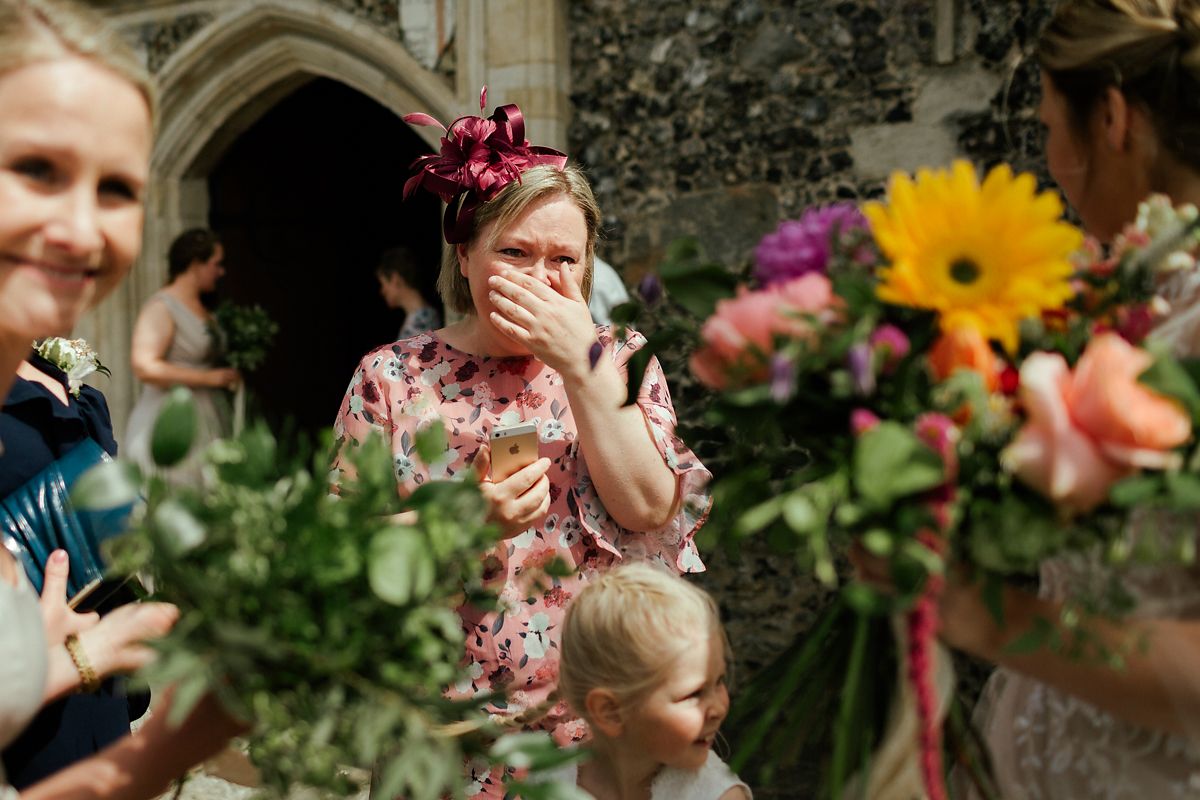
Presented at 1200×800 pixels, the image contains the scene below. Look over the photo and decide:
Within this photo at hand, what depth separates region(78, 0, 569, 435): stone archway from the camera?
5453 mm

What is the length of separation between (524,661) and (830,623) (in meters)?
0.93

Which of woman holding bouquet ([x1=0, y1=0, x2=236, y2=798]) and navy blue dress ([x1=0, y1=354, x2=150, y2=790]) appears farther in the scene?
navy blue dress ([x1=0, y1=354, x2=150, y2=790])

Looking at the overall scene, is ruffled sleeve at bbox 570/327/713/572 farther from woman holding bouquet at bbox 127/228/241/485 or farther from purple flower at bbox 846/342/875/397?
woman holding bouquet at bbox 127/228/241/485

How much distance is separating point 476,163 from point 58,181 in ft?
3.44

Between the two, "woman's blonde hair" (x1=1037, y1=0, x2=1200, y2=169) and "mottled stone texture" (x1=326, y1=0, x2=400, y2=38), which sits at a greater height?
"mottled stone texture" (x1=326, y1=0, x2=400, y2=38)

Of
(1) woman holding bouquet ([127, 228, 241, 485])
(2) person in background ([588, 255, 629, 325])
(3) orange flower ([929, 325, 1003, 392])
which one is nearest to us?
(3) orange flower ([929, 325, 1003, 392])

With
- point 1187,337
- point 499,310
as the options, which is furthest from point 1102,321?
point 499,310

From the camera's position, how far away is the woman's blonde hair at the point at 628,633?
167cm

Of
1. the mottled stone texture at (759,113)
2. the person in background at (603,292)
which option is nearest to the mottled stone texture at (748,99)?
the mottled stone texture at (759,113)

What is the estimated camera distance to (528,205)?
2100mm

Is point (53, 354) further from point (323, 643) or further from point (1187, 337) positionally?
point (1187, 337)

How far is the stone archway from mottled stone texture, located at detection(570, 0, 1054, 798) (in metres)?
0.25

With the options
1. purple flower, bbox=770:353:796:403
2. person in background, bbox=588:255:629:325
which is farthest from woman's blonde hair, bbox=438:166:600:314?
person in background, bbox=588:255:629:325

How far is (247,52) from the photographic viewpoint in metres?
6.51
